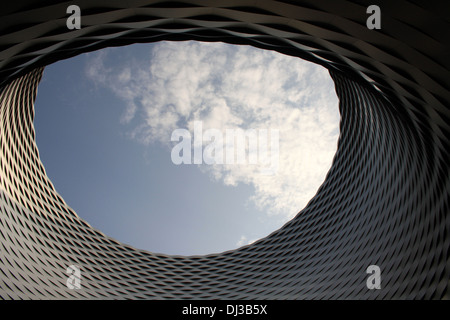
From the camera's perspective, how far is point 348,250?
29.4 meters

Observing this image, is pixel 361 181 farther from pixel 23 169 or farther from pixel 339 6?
pixel 23 169

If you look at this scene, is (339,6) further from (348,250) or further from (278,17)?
(348,250)

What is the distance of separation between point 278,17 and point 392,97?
720 cm

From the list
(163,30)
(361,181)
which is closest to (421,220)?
(361,181)

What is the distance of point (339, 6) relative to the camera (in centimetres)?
813

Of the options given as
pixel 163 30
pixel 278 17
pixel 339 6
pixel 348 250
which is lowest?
pixel 348 250

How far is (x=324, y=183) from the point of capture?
1364 inches

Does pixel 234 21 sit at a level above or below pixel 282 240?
above

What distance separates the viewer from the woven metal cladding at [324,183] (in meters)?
8.77

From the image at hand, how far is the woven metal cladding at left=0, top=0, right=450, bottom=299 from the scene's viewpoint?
877cm

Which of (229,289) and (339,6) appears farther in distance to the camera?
(229,289)

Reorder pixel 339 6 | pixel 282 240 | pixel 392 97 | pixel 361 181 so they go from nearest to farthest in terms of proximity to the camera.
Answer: pixel 339 6
pixel 392 97
pixel 361 181
pixel 282 240
